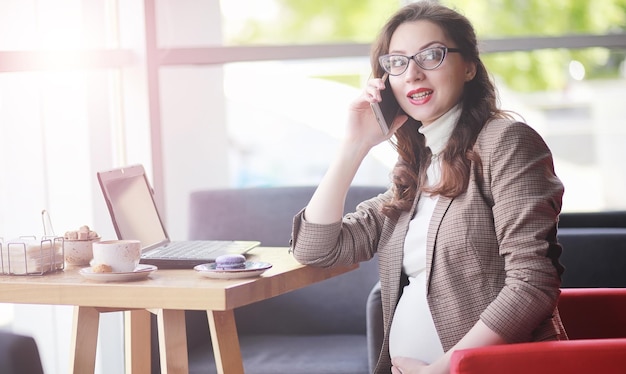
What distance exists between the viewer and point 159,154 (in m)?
2.71

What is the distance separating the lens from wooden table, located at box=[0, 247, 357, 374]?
158 cm

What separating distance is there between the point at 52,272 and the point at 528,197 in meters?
0.94

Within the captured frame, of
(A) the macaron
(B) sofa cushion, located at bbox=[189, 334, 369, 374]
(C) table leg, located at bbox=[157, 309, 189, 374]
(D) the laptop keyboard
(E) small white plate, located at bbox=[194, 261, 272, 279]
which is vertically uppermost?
(A) the macaron

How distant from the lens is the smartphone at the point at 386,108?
1.87m

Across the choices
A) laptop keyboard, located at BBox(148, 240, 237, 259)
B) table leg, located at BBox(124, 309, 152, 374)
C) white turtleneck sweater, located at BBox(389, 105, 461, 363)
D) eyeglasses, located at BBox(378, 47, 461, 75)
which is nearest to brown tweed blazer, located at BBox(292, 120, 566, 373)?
white turtleneck sweater, located at BBox(389, 105, 461, 363)

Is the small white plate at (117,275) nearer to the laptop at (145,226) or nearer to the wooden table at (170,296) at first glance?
the wooden table at (170,296)

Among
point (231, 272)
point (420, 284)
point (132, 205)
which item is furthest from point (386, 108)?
point (132, 205)

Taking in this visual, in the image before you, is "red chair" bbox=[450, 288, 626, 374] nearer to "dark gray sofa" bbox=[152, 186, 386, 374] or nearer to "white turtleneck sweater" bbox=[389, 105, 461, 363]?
"white turtleneck sweater" bbox=[389, 105, 461, 363]

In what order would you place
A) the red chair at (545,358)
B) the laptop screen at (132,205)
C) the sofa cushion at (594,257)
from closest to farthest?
the red chair at (545,358) → the laptop screen at (132,205) → the sofa cushion at (594,257)

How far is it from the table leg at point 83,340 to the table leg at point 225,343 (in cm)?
29

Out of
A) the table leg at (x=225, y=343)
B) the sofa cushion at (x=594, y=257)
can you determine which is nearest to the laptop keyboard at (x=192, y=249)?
the table leg at (x=225, y=343)

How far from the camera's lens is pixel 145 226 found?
2.06 metres

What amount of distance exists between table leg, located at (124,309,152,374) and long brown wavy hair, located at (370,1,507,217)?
655 millimetres

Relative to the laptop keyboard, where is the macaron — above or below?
above
